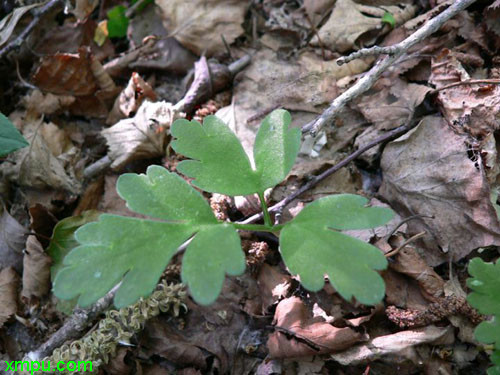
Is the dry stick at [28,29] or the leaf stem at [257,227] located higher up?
the dry stick at [28,29]

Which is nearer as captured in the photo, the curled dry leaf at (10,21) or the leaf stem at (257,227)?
the leaf stem at (257,227)

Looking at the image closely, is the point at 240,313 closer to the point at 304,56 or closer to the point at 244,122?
the point at 244,122

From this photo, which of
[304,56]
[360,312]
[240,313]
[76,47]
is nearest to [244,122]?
[304,56]

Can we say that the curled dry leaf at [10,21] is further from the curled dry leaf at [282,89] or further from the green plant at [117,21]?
the curled dry leaf at [282,89]

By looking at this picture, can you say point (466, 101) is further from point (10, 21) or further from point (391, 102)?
point (10, 21)

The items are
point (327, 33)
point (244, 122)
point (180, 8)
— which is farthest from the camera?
point (180, 8)

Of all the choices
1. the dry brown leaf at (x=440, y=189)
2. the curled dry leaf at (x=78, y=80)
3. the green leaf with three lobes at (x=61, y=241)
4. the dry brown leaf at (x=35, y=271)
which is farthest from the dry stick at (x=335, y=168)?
the curled dry leaf at (x=78, y=80)
